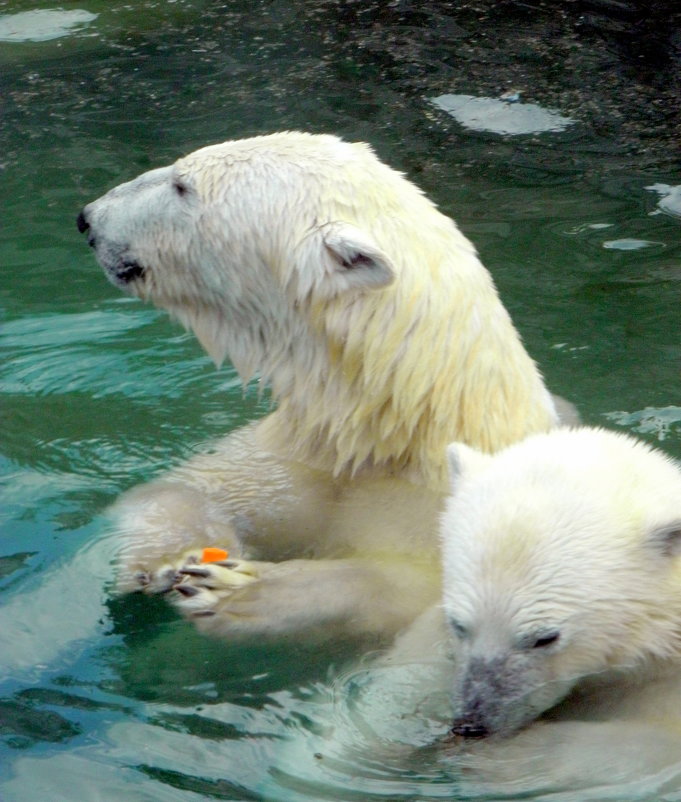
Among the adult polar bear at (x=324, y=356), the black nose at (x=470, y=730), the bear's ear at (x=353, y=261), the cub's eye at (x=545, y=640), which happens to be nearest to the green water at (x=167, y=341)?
the black nose at (x=470, y=730)

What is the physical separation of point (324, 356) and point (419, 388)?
0.28m

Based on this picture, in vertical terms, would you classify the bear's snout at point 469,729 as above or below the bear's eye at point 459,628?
below

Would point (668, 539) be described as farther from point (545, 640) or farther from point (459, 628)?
point (459, 628)

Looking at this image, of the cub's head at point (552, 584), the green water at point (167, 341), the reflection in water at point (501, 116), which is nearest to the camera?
the cub's head at point (552, 584)

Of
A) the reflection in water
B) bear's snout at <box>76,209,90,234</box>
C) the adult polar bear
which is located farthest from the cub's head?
the reflection in water

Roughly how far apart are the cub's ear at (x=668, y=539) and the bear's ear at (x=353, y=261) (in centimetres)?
91

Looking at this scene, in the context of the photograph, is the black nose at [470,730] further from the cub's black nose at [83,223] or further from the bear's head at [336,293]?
the cub's black nose at [83,223]

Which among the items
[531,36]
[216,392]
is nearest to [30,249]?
[216,392]

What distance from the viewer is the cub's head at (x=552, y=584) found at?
9.03ft

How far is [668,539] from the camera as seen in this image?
9.33ft

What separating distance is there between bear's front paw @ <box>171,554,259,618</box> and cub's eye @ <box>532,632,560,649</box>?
2.39 feet

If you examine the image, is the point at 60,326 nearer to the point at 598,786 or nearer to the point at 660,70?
the point at 598,786

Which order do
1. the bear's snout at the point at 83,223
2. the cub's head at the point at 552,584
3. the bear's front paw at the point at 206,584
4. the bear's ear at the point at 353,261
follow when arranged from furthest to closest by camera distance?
the bear's snout at the point at 83,223
the bear's ear at the point at 353,261
the bear's front paw at the point at 206,584
the cub's head at the point at 552,584

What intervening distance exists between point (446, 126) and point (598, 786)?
4741mm
